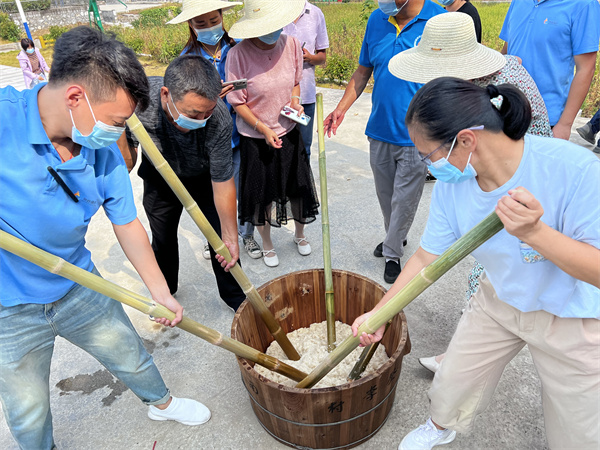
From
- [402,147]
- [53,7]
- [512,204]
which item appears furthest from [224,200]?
[53,7]

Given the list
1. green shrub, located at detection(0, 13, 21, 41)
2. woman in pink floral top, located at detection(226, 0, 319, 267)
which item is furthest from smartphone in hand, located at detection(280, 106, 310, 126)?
green shrub, located at detection(0, 13, 21, 41)

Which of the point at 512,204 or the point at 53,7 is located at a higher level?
the point at 512,204

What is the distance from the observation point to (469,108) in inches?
52.9

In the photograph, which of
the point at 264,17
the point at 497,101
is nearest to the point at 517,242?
the point at 497,101

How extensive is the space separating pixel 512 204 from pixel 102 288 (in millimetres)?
1313

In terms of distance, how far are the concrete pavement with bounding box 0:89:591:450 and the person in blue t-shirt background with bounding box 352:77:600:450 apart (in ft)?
1.60

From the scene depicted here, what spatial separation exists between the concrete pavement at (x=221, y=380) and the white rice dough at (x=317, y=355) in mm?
189

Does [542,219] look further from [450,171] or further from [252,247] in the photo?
[252,247]

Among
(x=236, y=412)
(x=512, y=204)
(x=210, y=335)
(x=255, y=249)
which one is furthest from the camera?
(x=255, y=249)

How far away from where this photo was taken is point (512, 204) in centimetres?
116

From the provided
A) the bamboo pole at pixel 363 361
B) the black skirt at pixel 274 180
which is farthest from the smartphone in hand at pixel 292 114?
the bamboo pole at pixel 363 361

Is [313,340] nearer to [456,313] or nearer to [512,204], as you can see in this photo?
[456,313]

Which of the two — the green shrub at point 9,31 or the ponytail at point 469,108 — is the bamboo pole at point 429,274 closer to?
the ponytail at point 469,108

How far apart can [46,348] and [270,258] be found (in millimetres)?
1900
